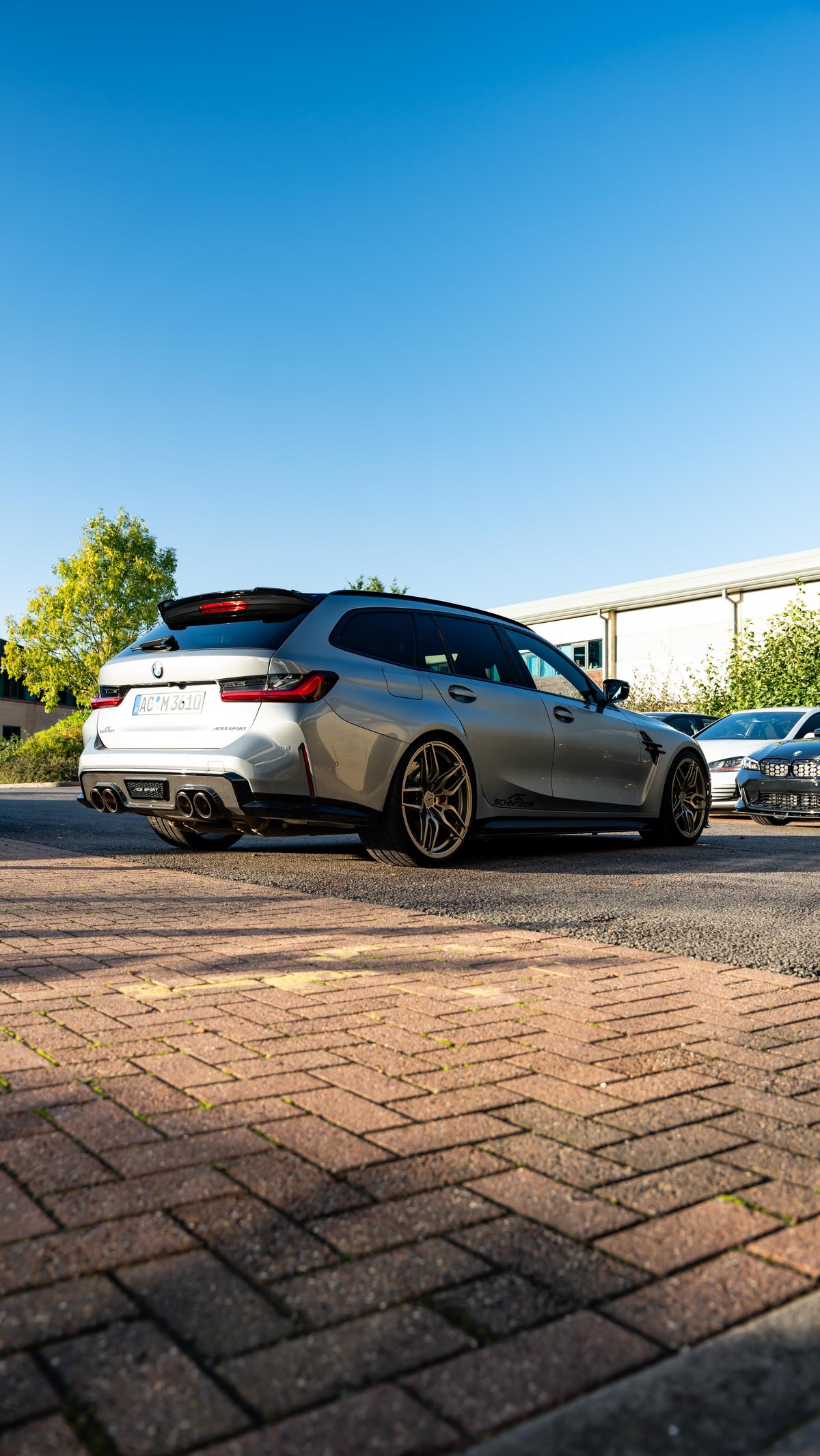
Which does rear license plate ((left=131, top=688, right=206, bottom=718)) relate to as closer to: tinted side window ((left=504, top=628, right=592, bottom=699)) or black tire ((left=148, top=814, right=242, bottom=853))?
black tire ((left=148, top=814, right=242, bottom=853))

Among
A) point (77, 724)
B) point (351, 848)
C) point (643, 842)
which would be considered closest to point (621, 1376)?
point (351, 848)

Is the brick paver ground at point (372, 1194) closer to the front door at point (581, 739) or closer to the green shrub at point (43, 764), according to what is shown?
the front door at point (581, 739)

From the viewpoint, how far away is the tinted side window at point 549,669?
8.97 meters

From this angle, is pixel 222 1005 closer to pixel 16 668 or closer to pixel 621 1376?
pixel 621 1376

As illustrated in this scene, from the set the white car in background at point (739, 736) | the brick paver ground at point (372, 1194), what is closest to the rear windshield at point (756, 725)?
the white car in background at point (739, 736)

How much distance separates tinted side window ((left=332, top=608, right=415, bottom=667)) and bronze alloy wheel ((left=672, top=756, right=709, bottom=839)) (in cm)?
327

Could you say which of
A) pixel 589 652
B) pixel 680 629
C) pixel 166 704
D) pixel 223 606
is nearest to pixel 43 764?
pixel 589 652

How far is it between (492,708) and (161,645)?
2259 millimetres

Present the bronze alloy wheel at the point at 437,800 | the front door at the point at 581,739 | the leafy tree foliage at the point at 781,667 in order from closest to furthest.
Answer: the bronze alloy wheel at the point at 437,800, the front door at the point at 581,739, the leafy tree foliage at the point at 781,667

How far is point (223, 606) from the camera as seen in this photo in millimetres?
7395

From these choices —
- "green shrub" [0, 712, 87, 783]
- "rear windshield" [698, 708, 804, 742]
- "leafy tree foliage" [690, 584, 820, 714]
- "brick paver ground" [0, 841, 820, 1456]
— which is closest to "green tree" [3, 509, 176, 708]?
"green shrub" [0, 712, 87, 783]

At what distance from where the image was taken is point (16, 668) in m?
50.0

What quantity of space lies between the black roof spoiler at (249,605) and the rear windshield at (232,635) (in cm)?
4

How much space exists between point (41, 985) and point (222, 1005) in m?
0.71
